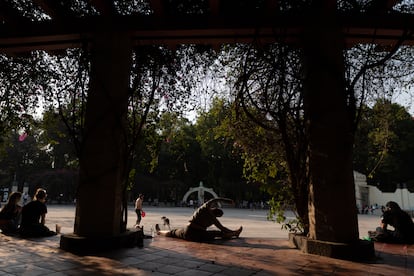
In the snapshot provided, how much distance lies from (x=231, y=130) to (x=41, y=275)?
13.1 feet

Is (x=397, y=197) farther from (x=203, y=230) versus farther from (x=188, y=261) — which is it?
(x=188, y=261)

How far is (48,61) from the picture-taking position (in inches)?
226

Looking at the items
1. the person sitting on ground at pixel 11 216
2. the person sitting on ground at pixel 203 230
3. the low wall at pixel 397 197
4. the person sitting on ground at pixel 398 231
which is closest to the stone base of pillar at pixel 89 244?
the person sitting on ground at pixel 203 230

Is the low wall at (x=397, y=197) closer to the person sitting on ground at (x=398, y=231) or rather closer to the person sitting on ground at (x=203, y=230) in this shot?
the person sitting on ground at (x=398, y=231)

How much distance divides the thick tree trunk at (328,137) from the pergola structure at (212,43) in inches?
0.5

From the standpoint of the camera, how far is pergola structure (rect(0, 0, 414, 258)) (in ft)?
12.9

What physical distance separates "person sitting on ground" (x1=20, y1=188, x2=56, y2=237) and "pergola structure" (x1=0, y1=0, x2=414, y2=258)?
1.40 m

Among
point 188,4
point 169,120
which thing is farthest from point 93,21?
point 169,120

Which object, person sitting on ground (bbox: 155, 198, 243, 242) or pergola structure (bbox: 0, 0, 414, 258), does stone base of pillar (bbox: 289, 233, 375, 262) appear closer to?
pergola structure (bbox: 0, 0, 414, 258)

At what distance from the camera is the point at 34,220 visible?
518 cm

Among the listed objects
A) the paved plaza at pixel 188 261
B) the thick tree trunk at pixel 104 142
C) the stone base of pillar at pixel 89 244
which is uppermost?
the thick tree trunk at pixel 104 142

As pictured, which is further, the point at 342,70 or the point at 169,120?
the point at 169,120

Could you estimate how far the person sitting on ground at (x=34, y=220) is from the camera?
495 centimetres

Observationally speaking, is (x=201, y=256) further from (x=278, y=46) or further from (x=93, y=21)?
(x=93, y=21)
